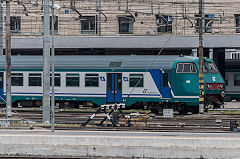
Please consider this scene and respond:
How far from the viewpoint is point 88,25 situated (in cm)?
5256

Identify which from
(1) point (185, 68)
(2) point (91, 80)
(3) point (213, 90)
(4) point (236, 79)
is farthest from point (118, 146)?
(4) point (236, 79)

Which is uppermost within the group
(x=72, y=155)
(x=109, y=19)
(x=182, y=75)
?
(x=109, y=19)

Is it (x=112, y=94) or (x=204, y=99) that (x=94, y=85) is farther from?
(x=204, y=99)

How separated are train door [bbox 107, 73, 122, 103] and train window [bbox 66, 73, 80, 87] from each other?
231cm

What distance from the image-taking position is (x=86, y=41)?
4669 cm

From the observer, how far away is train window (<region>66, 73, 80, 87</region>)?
3912cm

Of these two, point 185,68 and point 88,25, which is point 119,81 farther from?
point 88,25

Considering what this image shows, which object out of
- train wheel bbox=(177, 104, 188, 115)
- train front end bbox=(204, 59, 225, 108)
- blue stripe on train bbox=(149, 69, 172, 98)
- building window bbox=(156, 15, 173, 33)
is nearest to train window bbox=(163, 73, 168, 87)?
blue stripe on train bbox=(149, 69, 172, 98)

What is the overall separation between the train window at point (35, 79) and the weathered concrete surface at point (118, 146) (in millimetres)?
18303

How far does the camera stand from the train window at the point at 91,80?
1523 inches

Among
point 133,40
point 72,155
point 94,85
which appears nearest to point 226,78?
point 133,40

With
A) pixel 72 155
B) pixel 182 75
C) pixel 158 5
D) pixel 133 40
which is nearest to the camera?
pixel 72 155

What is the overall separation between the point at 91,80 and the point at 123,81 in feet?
7.65

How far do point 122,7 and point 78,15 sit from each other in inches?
164
